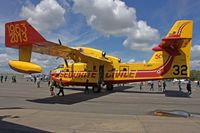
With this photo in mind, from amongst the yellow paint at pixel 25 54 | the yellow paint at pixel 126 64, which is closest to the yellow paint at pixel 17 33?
the yellow paint at pixel 25 54

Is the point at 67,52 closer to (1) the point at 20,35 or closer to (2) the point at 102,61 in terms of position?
(2) the point at 102,61

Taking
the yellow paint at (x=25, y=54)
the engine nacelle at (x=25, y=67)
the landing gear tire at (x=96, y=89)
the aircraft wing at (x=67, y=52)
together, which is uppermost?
the aircraft wing at (x=67, y=52)

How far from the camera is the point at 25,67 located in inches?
726

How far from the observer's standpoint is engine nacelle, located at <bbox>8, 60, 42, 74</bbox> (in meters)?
18.4

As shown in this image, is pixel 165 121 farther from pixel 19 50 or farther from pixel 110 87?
pixel 110 87

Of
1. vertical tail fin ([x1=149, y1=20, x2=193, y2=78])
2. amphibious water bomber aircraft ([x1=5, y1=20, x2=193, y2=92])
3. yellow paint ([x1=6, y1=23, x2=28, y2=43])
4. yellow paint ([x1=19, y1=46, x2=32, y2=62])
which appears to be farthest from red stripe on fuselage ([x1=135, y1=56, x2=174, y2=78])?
yellow paint ([x1=6, y1=23, x2=28, y2=43])

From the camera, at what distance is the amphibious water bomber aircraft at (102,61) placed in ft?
62.3

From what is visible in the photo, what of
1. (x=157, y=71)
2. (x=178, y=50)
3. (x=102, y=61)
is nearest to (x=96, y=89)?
(x=102, y=61)

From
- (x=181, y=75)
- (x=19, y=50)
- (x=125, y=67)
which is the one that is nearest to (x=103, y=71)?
(x=125, y=67)

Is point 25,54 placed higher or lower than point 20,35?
lower

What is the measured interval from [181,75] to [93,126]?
19567 millimetres

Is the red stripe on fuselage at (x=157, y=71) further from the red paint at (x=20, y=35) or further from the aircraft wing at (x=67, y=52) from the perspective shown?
the red paint at (x=20, y=35)

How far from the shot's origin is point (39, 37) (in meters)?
18.2

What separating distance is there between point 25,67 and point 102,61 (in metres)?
A: 13.5
